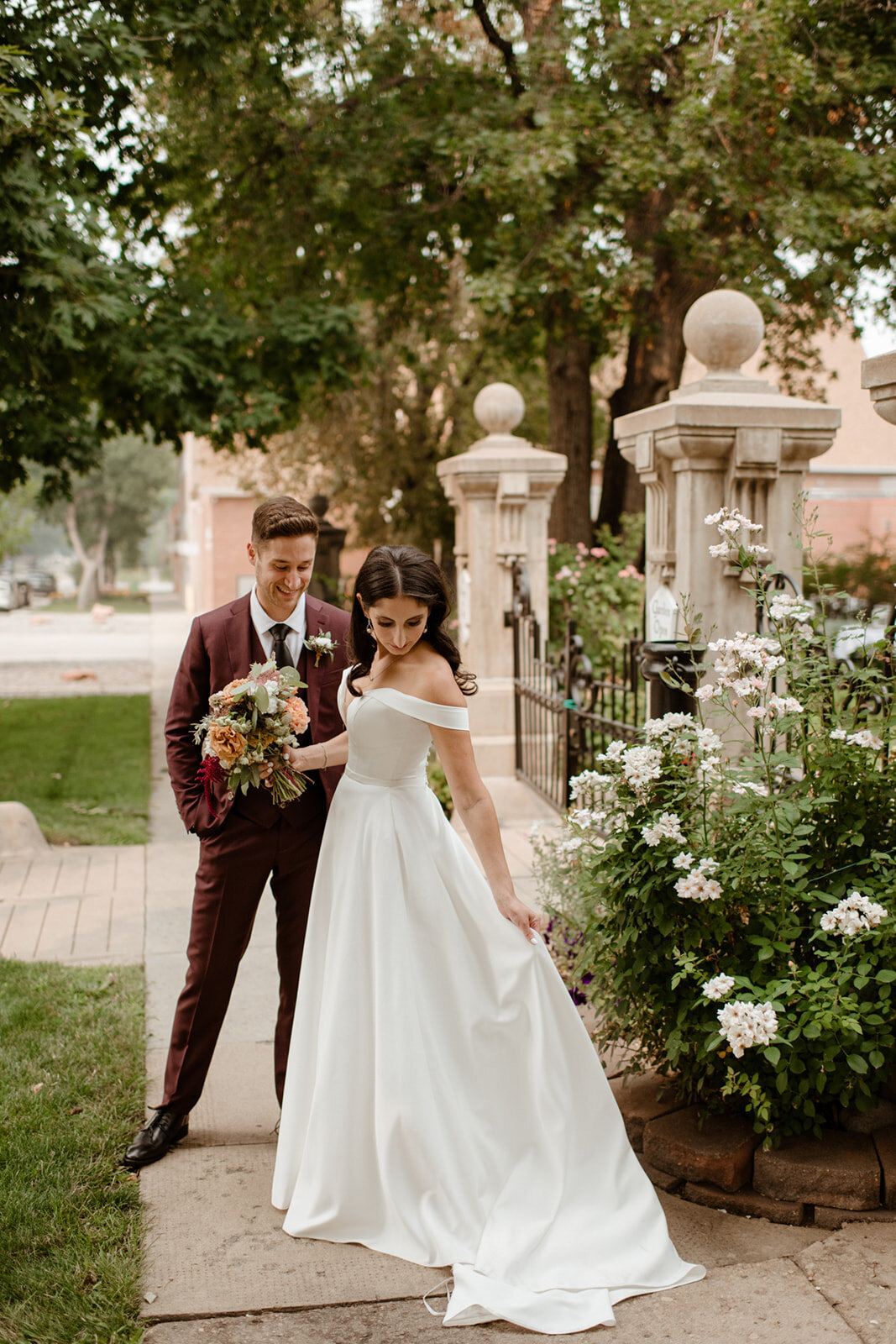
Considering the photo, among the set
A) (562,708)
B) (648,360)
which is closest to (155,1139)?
(562,708)

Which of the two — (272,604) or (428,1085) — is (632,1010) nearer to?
(428,1085)

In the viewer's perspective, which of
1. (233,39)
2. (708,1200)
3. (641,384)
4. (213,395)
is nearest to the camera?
(708,1200)

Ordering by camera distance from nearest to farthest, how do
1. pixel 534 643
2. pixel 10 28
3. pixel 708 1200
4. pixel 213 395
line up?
pixel 708 1200, pixel 10 28, pixel 534 643, pixel 213 395

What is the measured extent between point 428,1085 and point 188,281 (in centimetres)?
932

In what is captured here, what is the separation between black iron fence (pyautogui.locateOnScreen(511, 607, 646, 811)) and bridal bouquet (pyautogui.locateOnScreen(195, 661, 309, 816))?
2532mm

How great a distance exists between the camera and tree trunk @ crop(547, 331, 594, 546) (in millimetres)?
13766

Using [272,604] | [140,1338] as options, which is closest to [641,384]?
[272,604]

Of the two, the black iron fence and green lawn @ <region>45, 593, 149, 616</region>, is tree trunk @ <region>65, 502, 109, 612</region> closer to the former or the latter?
green lawn @ <region>45, 593, 149, 616</region>

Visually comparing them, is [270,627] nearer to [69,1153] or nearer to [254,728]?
[254,728]

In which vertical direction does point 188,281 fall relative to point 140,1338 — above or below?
above

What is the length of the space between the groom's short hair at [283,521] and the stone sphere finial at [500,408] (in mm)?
5943

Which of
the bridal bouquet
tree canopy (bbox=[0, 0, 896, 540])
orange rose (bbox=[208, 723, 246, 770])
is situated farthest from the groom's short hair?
tree canopy (bbox=[0, 0, 896, 540])

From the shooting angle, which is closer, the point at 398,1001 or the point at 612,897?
the point at 398,1001

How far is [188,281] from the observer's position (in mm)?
10758
